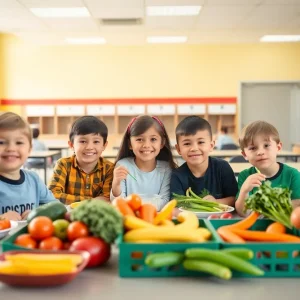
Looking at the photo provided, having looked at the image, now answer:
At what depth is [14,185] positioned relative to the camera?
76.1 inches

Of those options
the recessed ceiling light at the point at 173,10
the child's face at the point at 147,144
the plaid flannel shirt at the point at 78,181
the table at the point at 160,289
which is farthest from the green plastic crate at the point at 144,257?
the recessed ceiling light at the point at 173,10

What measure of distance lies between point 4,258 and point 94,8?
5.99 metres

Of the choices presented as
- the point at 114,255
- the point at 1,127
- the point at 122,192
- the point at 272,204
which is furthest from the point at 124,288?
the point at 122,192

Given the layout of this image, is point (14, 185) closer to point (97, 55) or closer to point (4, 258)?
point (4, 258)

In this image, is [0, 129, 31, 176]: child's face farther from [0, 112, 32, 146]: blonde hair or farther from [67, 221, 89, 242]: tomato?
[67, 221, 89, 242]: tomato

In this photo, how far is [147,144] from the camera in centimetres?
223

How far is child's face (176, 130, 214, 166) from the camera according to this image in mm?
2109

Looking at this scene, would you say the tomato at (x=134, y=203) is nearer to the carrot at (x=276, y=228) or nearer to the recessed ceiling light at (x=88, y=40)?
the carrot at (x=276, y=228)

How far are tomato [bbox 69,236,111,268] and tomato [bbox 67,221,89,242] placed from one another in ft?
0.06

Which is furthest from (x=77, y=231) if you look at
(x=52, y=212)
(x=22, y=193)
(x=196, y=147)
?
(x=196, y=147)

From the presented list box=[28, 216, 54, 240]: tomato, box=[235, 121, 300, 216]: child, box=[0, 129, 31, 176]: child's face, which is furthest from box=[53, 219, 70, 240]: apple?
box=[235, 121, 300, 216]: child

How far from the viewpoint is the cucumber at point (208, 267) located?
931 millimetres

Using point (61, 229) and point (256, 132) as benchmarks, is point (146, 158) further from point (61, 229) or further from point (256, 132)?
point (61, 229)

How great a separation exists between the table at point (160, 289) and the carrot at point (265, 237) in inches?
4.9
